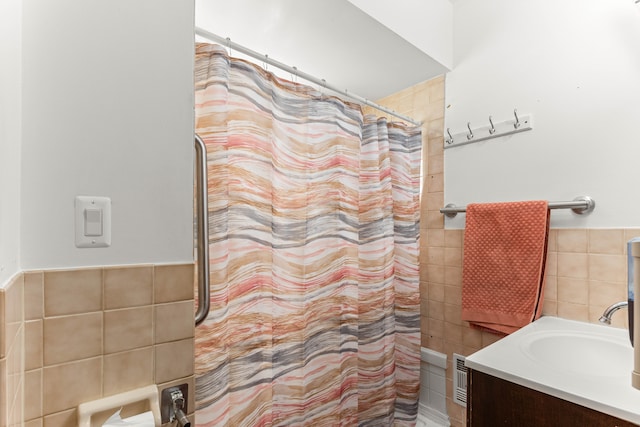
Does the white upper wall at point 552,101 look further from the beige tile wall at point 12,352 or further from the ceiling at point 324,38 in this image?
the beige tile wall at point 12,352

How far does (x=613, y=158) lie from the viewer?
1248mm

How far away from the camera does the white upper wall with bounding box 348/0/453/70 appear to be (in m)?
1.38

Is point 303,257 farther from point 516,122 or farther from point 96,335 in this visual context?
point 516,122

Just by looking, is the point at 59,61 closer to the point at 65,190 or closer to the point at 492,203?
the point at 65,190

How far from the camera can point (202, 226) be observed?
0.82 meters

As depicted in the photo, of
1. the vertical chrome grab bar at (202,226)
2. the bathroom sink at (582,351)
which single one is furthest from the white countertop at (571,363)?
the vertical chrome grab bar at (202,226)

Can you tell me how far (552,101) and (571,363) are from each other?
108 cm

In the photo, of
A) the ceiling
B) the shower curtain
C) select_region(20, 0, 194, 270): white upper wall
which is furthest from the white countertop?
the ceiling

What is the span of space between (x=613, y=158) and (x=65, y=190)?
1.79 metres

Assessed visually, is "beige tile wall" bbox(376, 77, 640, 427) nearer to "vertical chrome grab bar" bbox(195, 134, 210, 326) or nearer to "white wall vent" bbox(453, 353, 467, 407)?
"white wall vent" bbox(453, 353, 467, 407)

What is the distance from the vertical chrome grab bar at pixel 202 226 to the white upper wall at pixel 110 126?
3 centimetres

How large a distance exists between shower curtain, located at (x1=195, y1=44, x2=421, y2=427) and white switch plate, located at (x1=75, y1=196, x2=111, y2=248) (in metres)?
0.39

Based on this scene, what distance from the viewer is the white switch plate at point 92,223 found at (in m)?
Result: 0.65

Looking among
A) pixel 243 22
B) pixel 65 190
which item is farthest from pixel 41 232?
pixel 243 22
